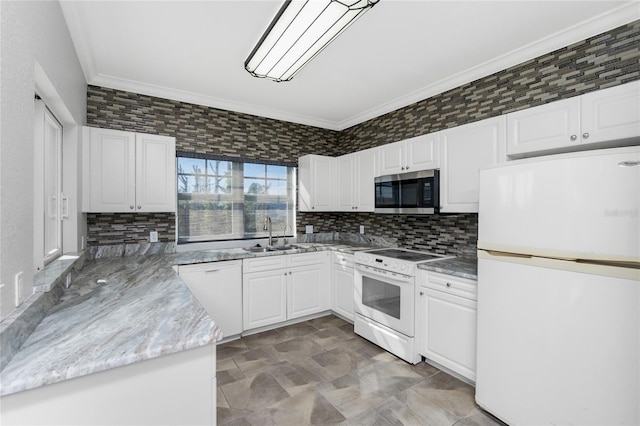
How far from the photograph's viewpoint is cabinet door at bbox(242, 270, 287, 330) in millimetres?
3152

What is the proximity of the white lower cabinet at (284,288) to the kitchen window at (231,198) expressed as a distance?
71 cm

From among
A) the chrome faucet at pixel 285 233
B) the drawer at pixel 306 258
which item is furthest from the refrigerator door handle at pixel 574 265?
the chrome faucet at pixel 285 233

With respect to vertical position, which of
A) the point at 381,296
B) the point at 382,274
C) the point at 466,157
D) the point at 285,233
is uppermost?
the point at 466,157

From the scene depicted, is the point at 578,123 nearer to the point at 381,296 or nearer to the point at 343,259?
the point at 381,296

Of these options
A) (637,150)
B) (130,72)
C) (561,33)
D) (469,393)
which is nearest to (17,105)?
(130,72)

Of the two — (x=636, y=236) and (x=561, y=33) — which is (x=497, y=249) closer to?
(x=636, y=236)

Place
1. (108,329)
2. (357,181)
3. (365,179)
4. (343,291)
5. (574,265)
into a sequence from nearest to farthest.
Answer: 1. (108,329)
2. (574,265)
3. (343,291)
4. (365,179)
5. (357,181)

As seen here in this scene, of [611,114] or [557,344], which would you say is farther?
[611,114]

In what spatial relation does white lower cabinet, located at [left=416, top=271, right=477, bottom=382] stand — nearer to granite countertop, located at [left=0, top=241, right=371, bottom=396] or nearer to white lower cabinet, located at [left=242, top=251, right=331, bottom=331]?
white lower cabinet, located at [left=242, top=251, right=331, bottom=331]

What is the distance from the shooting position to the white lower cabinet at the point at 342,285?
3432 millimetres

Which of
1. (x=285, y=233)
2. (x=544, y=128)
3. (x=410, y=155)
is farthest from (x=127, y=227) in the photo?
(x=544, y=128)

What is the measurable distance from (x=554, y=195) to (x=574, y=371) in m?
0.95

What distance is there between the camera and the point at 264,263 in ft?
10.7

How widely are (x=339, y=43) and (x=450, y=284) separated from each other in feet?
7.02
